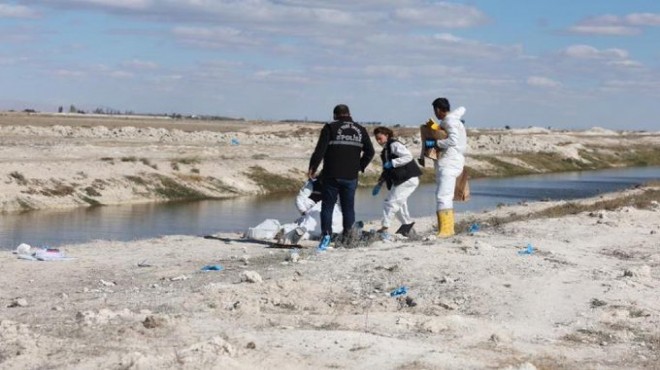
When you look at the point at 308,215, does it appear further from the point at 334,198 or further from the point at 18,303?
the point at 18,303

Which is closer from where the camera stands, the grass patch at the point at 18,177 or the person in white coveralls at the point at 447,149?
the person in white coveralls at the point at 447,149

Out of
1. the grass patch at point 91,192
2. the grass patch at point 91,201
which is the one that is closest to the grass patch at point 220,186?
the grass patch at point 91,192

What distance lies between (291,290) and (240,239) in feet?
21.8

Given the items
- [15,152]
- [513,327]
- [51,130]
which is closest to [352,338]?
[513,327]

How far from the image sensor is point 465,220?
2336cm

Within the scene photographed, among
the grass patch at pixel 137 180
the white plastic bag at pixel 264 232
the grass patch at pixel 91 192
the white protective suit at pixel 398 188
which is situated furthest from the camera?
the grass patch at pixel 137 180

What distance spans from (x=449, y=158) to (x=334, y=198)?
5.95 feet

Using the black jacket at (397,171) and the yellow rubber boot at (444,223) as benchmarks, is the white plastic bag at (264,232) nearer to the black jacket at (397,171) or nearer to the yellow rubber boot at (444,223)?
the black jacket at (397,171)

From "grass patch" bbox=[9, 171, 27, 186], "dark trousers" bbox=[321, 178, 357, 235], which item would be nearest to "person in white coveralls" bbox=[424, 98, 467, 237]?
"dark trousers" bbox=[321, 178, 357, 235]

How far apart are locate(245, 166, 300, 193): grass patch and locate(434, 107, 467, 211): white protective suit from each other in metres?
24.4

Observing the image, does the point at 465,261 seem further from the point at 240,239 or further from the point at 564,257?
the point at 240,239

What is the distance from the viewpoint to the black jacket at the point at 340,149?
15617 mm

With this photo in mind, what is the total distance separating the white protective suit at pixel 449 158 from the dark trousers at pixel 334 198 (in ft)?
4.26

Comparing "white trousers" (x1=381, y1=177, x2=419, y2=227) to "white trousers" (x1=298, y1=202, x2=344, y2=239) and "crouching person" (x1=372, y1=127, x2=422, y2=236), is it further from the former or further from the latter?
"white trousers" (x1=298, y1=202, x2=344, y2=239)
